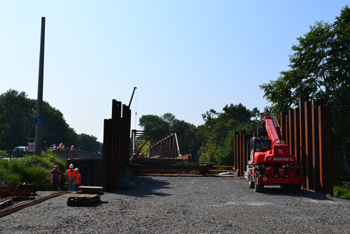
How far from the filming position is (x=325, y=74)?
3303 centimetres

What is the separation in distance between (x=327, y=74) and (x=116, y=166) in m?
21.3

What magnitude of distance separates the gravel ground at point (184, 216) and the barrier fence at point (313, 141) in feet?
8.63

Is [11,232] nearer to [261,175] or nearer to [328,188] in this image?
[261,175]

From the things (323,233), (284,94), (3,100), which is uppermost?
(3,100)

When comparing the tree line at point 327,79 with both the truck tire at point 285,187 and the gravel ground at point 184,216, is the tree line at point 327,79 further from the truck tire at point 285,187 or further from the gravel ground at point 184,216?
the gravel ground at point 184,216

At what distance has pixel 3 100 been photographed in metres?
85.7

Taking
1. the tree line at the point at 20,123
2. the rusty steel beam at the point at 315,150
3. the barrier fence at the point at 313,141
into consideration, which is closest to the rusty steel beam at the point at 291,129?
the barrier fence at the point at 313,141

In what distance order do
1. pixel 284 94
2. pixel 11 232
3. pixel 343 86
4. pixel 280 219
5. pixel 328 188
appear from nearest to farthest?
pixel 11 232, pixel 280 219, pixel 328 188, pixel 343 86, pixel 284 94

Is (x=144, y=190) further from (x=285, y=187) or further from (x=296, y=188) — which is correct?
(x=296, y=188)

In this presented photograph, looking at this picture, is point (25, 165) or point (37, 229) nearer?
point (37, 229)

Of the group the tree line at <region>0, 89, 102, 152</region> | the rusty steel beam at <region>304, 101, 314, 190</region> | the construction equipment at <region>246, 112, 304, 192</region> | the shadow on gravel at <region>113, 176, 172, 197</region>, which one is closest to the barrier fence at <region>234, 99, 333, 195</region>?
the rusty steel beam at <region>304, 101, 314, 190</region>

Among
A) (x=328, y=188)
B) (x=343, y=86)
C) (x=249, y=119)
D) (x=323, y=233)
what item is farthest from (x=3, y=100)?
(x=323, y=233)

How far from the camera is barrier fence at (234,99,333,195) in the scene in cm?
1788

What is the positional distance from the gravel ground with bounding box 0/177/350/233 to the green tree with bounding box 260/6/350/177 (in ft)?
57.5
